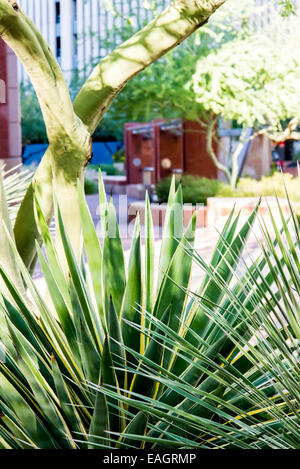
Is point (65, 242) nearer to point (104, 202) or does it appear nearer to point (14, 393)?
point (104, 202)

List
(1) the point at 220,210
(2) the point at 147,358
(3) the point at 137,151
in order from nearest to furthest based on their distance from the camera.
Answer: (2) the point at 147,358
(1) the point at 220,210
(3) the point at 137,151

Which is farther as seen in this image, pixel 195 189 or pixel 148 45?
pixel 195 189

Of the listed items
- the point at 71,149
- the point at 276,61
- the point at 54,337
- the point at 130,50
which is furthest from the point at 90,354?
the point at 276,61

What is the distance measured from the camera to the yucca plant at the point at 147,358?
3.86ft

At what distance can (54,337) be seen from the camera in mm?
1438

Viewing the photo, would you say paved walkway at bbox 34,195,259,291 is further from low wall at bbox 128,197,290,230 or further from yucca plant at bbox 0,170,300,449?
yucca plant at bbox 0,170,300,449

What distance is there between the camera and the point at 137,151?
757 inches

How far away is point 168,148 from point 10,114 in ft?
22.3

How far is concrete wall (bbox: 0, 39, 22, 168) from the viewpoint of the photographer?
30.3ft

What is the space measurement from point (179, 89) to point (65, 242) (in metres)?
10.9

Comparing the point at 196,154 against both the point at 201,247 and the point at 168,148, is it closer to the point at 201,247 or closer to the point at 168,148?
the point at 168,148

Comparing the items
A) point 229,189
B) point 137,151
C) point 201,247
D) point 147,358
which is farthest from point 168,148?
point 147,358

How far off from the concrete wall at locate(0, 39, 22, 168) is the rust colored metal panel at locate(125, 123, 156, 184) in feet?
28.8

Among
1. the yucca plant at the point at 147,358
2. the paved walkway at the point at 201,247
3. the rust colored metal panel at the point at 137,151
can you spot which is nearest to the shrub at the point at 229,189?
the paved walkway at the point at 201,247
